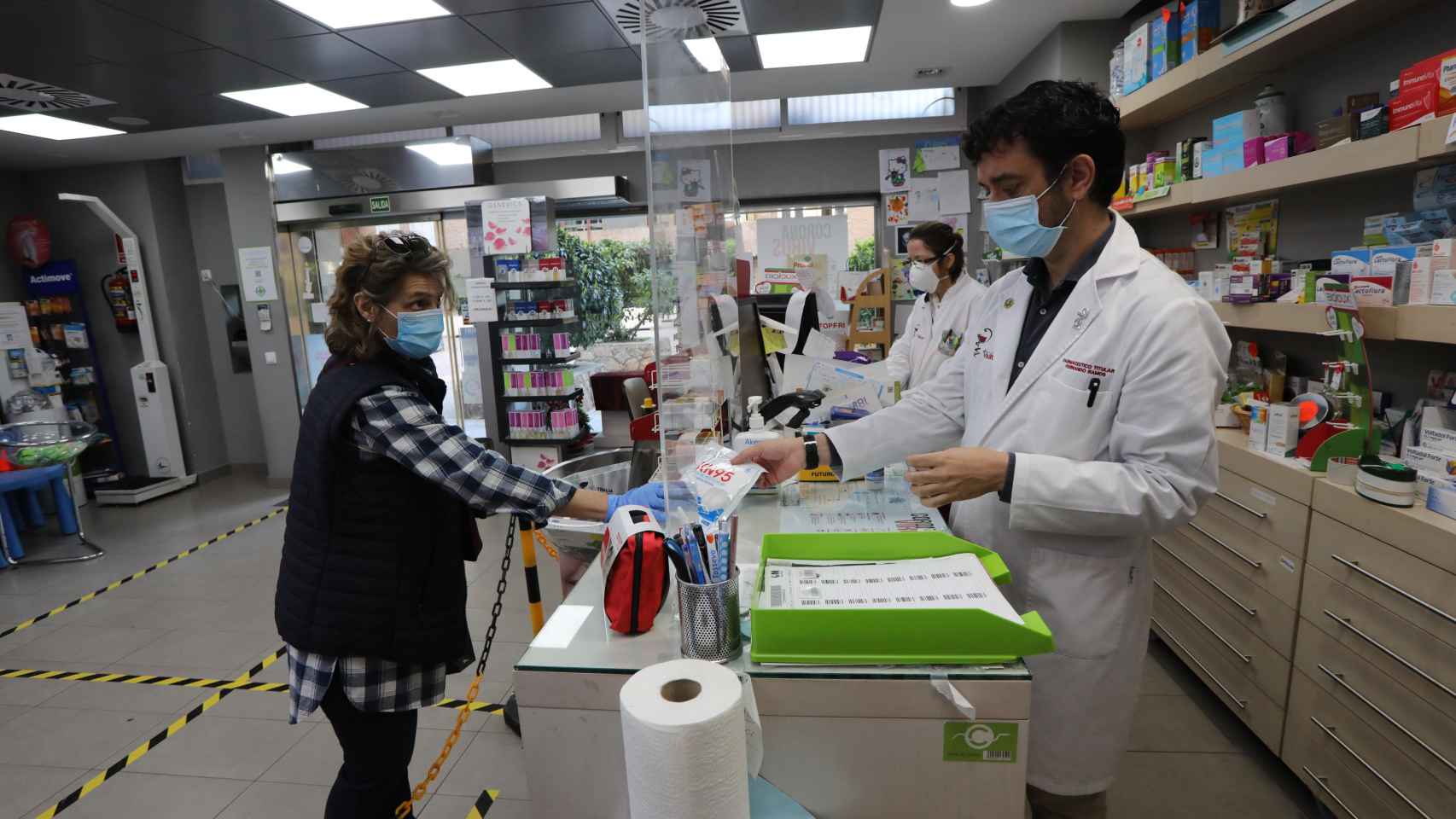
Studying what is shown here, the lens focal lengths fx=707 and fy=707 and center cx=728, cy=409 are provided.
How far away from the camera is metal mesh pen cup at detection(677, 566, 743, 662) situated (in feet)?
3.82

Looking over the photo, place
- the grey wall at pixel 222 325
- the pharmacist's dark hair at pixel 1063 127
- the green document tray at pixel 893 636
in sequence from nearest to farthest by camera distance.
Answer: the green document tray at pixel 893 636 → the pharmacist's dark hair at pixel 1063 127 → the grey wall at pixel 222 325

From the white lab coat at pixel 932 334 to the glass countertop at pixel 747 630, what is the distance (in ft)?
5.21

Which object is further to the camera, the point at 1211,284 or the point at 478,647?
the point at 478,647

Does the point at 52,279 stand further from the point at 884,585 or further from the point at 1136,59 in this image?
the point at 1136,59

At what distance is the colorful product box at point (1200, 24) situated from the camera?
9.87 ft

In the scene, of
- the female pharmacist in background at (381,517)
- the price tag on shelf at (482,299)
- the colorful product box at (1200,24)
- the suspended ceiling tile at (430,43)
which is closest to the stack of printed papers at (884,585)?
the female pharmacist in background at (381,517)

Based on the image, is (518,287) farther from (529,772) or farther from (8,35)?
(529,772)

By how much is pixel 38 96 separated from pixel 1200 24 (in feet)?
21.9

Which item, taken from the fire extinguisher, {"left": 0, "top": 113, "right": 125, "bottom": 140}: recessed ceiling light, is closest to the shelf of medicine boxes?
{"left": 0, "top": 113, "right": 125, "bottom": 140}: recessed ceiling light

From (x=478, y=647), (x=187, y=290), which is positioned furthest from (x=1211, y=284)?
(x=187, y=290)

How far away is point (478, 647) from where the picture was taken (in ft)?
11.6

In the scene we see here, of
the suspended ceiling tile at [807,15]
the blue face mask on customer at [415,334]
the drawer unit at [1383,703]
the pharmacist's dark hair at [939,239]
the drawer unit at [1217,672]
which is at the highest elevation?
the suspended ceiling tile at [807,15]

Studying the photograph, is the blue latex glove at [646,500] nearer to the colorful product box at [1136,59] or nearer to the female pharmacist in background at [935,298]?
the female pharmacist in background at [935,298]

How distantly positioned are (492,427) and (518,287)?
1.46 meters
